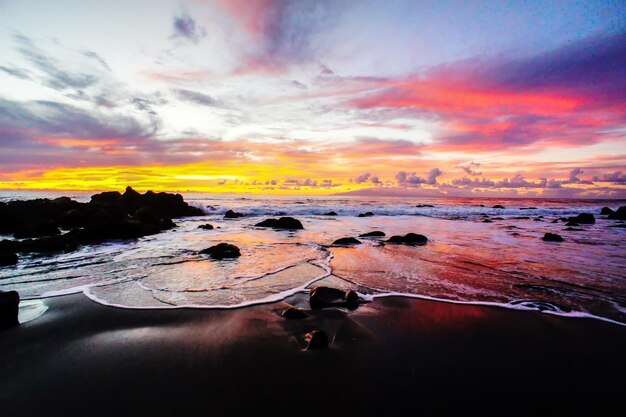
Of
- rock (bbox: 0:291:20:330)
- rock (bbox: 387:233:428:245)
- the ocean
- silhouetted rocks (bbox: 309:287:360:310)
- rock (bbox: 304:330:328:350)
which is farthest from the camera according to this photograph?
rock (bbox: 387:233:428:245)

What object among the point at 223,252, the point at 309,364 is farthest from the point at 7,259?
the point at 309,364

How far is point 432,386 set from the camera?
3016mm

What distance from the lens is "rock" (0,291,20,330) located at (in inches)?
167

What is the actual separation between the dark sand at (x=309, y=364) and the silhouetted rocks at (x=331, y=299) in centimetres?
31

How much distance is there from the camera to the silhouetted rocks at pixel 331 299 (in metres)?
5.15

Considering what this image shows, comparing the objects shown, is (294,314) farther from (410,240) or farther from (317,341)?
(410,240)

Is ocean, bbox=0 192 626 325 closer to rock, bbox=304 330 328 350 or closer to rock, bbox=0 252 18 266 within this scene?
rock, bbox=0 252 18 266

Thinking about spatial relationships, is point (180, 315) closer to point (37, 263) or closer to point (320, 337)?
point (320, 337)

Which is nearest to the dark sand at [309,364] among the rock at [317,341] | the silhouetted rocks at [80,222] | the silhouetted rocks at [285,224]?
the rock at [317,341]

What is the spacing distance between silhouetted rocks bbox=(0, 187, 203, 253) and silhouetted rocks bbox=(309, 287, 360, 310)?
937 cm

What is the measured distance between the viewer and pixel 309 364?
342 centimetres

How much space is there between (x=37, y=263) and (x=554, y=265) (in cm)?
1384

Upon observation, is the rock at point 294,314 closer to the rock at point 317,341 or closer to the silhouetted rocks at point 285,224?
the rock at point 317,341

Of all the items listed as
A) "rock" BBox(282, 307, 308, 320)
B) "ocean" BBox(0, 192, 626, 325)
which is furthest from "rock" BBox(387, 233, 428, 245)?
"rock" BBox(282, 307, 308, 320)
